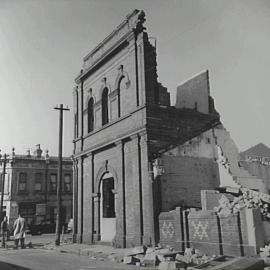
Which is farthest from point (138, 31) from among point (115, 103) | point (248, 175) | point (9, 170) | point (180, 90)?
point (9, 170)

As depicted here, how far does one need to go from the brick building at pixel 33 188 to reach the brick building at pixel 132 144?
18578mm

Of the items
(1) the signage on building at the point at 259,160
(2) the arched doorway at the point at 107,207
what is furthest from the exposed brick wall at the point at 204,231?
(1) the signage on building at the point at 259,160

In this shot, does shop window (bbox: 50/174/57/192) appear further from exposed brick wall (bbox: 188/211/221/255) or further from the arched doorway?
exposed brick wall (bbox: 188/211/221/255)

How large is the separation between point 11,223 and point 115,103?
23.5 meters

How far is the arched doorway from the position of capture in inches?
667

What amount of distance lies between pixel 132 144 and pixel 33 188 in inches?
993

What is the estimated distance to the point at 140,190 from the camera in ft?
47.8

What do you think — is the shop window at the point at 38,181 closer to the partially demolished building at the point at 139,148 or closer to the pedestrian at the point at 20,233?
the partially demolished building at the point at 139,148

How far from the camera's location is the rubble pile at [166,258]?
10102mm

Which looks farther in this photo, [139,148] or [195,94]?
[195,94]

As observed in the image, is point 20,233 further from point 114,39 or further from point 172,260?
point 114,39

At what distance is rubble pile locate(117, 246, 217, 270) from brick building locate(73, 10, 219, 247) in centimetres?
189

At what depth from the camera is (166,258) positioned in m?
11.0

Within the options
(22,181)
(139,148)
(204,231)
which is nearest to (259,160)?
(139,148)
